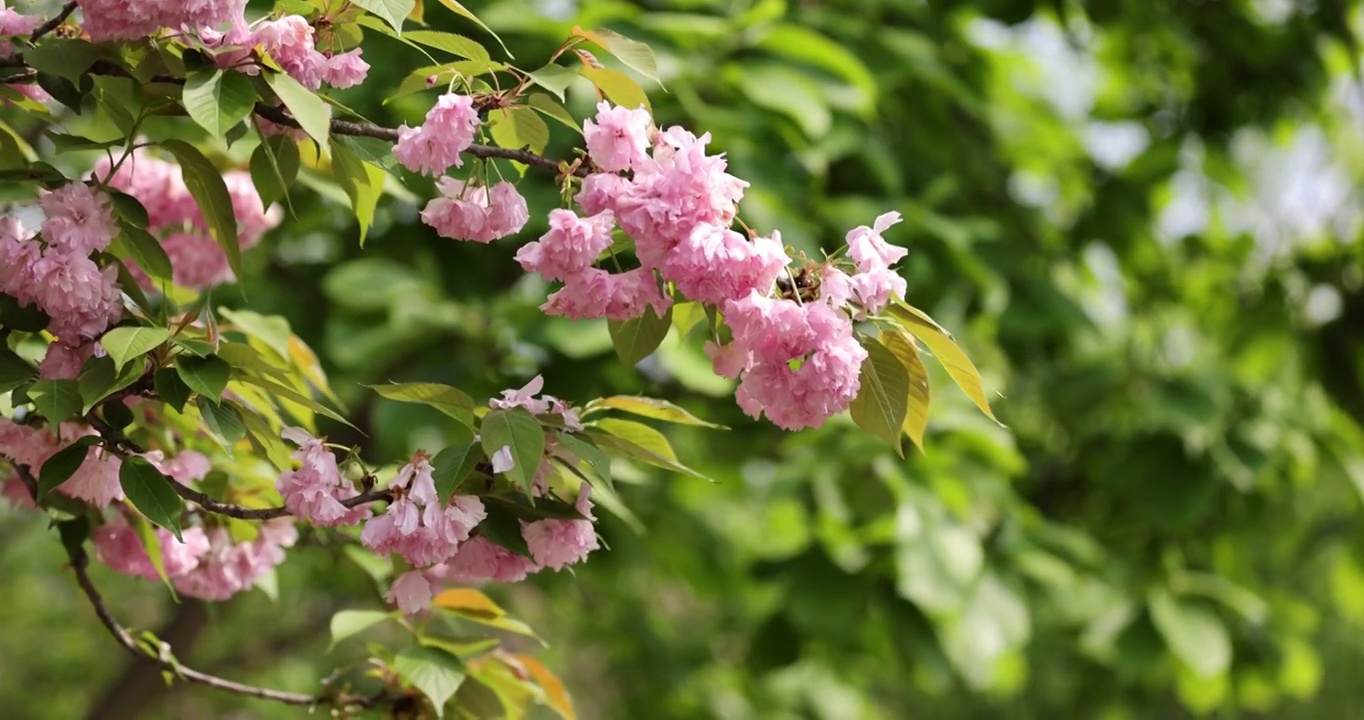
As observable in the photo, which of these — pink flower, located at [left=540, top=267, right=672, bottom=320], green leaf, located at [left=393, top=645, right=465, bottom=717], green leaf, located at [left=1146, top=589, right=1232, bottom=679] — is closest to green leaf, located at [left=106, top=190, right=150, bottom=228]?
pink flower, located at [left=540, top=267, right=672, bottom=320]

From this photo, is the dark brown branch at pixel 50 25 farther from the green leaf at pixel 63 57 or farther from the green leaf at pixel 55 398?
the green leaf at pixel 55 398

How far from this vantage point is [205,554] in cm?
134

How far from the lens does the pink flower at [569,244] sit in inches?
36.1

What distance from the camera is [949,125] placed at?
130 inches

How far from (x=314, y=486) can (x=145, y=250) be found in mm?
228

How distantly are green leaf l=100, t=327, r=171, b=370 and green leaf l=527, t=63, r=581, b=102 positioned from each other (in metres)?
0.30

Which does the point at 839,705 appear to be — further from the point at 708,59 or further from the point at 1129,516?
the point at 708,59

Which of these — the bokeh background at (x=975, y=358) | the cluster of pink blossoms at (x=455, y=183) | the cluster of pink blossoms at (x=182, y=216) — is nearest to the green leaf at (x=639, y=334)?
the cluster of pink blossoms at (x=455, y=183)

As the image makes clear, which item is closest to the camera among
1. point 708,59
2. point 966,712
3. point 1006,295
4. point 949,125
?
point 708,59

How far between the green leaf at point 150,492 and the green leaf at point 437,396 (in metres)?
0.16

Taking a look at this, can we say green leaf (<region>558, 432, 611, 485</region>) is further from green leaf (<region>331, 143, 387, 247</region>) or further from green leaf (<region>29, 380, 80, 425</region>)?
green leaf (<region>29, 380, 80, 425</region>)

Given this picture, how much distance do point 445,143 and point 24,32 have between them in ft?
1.16

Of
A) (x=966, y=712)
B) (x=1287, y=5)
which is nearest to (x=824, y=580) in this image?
(x=1287, y=5)

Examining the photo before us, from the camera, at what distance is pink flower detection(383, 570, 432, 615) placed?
1072 mm
